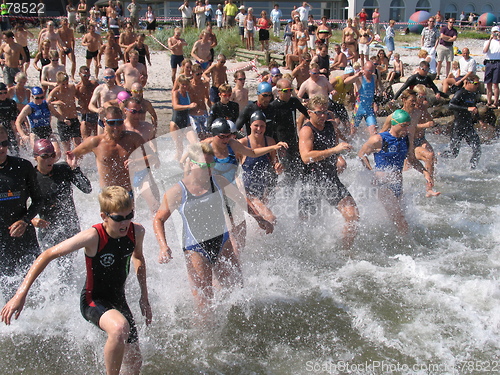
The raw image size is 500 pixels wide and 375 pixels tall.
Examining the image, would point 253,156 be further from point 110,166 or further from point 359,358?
point 359,358

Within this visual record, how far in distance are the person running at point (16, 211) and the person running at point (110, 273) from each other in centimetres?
109

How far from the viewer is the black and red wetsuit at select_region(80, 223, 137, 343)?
345 centimetres

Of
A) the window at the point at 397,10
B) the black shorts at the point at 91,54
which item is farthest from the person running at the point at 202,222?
the window at the point at 397,10

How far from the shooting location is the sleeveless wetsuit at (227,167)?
190 inches

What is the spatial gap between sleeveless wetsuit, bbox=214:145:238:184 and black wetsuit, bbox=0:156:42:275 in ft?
A: 5.16

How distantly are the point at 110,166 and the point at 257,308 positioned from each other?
6.76 feet

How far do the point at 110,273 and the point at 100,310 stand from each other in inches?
9.8

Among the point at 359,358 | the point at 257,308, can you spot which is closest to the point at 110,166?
the point at 257,308

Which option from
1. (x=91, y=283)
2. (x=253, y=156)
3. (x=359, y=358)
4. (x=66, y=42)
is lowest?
(x=359, y=358)

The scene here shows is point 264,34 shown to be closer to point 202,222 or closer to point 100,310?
point 202,222

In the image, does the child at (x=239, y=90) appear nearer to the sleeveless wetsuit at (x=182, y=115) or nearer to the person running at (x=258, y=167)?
the sleeveless wetsuit at (x=182, y=115)

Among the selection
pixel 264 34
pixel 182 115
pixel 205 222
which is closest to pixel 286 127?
pixel 205 222

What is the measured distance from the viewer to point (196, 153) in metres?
4.36

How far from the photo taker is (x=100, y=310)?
345 cm
